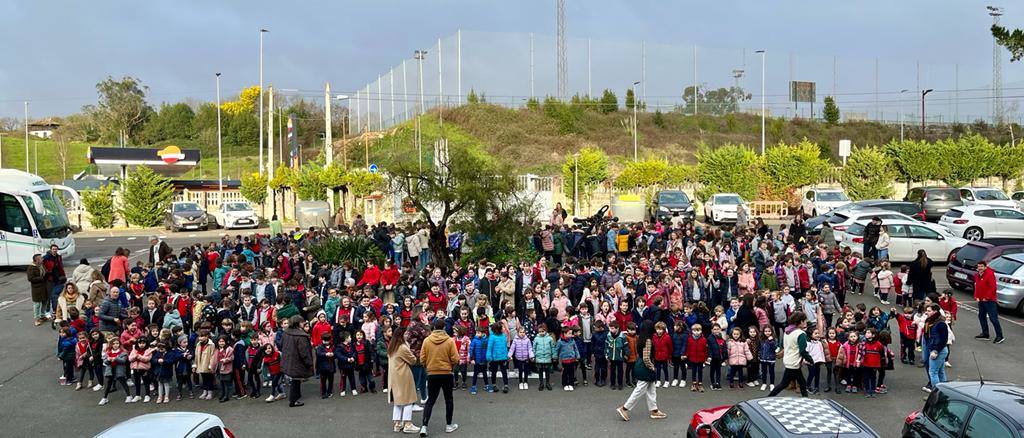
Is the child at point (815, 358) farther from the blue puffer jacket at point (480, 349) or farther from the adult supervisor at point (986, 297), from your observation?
the blue puffer jacket at point (480, 349)

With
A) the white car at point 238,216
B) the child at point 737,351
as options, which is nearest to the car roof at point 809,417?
the child at point 737,351

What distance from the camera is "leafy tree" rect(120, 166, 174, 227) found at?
38562 millimetres

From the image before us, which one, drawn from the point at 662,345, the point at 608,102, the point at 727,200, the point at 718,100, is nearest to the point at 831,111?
the point at 718,100

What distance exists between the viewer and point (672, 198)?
3481 centimetres

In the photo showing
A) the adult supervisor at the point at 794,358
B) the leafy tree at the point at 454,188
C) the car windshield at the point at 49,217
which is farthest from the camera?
the car windshield at the point at 49,217

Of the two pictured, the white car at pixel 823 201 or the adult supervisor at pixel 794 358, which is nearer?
the adult supervisor at pixel 794 358

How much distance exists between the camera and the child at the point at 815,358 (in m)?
12.3

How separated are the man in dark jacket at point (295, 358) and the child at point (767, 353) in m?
6.94

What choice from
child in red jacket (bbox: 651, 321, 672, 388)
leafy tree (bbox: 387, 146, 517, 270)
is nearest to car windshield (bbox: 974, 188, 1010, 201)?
leafy tree (bbox: 387, 146, 517, 270)

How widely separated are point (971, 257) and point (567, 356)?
12.1 m

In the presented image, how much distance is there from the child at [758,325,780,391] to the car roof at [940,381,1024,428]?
4279 millimetres

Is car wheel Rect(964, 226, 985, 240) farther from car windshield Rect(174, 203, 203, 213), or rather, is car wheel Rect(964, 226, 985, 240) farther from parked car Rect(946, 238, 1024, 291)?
car windshield Rect(174, 203, 203, 213)

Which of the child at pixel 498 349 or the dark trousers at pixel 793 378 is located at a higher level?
the child at pixel 498 349

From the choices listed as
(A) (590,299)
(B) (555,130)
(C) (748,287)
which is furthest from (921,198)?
(B) (555,130)
